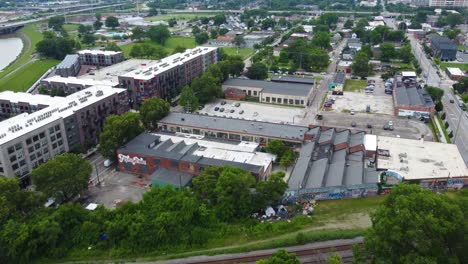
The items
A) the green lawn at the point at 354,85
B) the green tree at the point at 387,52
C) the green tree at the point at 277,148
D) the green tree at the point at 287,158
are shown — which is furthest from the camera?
the green tree at the point at 387,52

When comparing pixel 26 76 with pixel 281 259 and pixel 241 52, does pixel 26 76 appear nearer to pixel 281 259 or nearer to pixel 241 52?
pixel 241 52

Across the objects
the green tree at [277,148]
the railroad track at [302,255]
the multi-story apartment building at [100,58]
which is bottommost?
the railroad track at [302,255]

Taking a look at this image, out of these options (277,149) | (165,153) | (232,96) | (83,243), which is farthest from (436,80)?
(83,243)

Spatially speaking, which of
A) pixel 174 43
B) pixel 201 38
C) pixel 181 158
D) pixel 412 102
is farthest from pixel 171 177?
pixel 174 43

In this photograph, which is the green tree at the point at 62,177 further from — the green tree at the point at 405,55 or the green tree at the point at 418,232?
the green tree at the point at 405,55

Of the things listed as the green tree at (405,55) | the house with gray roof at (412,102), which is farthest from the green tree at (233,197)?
the green tree at (405,55)

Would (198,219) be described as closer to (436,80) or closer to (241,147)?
(241,147)

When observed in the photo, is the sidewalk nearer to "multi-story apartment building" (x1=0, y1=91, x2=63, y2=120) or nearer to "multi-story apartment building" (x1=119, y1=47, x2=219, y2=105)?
"multi-story apartment building" (x1=119, y1=47, x2=219, y2=105)
